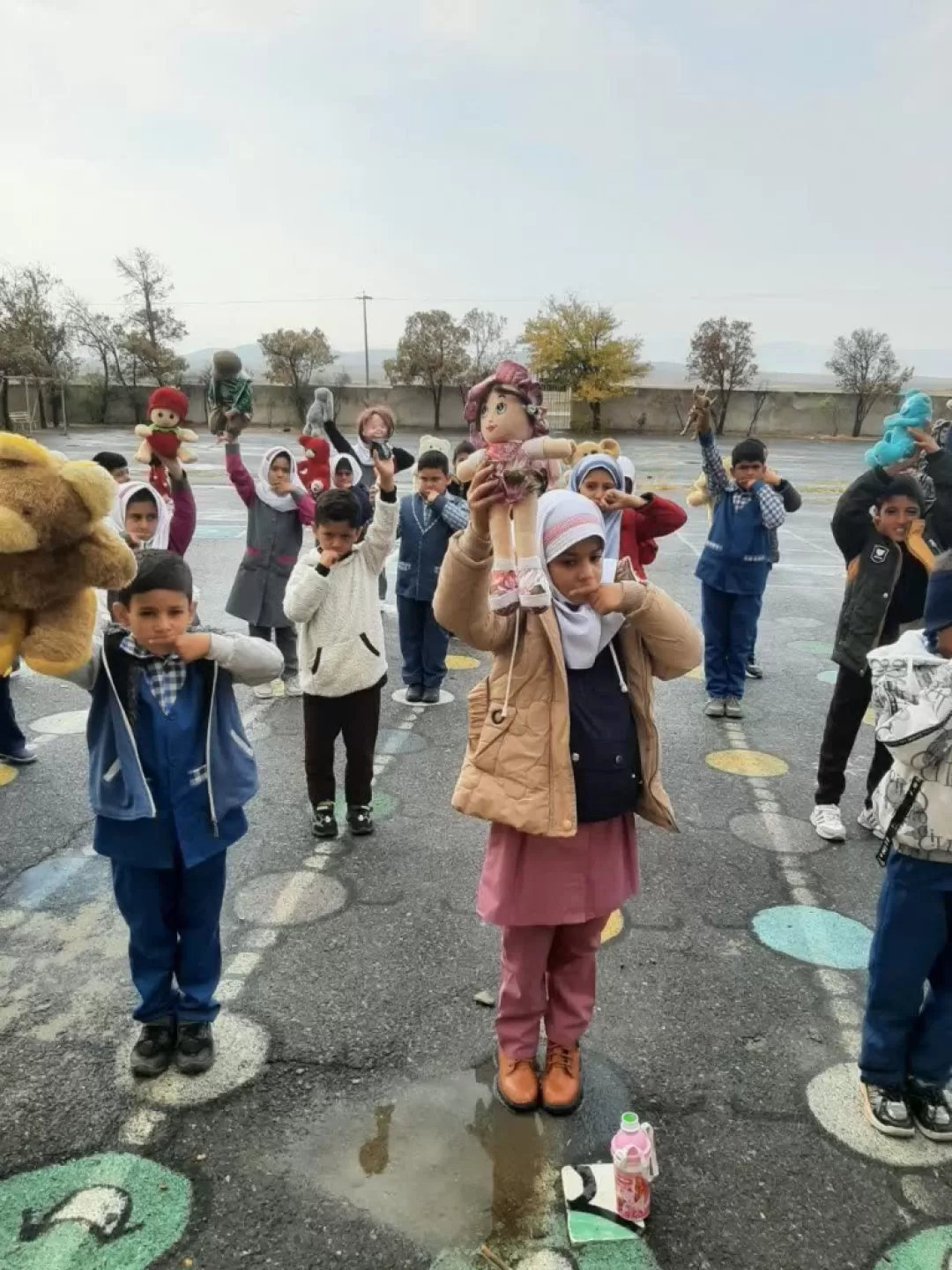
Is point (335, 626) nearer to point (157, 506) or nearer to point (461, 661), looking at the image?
point (157, 506)

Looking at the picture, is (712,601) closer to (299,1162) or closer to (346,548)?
(346,548)

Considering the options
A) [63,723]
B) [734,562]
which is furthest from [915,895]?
[63,723]

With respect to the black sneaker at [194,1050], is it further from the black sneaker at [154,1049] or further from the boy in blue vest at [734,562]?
the boy in blue vest at [734,562]

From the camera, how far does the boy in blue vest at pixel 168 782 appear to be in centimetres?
248

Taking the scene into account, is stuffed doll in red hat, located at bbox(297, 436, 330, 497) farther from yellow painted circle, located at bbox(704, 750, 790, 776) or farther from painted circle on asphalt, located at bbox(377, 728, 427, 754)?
yellow painted circle, located at bbox(704, 750, 790, 776)

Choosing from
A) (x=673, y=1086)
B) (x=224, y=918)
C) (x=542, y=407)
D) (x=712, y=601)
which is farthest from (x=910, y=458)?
(x=224, y=918)

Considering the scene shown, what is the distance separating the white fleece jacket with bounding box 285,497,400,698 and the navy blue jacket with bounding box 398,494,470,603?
2021mm

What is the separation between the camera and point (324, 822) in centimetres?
414

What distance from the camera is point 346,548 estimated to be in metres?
4.03

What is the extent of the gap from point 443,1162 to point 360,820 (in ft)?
6.48

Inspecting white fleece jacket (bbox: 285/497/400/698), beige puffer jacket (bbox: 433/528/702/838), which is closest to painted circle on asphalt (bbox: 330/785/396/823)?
white fleece jacket (bbox: 285/497/400/698)

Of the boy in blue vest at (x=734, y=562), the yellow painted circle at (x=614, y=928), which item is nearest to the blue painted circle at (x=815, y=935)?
the yellow painted circle at (x=614, y=928)

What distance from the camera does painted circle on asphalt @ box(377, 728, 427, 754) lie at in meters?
5.28

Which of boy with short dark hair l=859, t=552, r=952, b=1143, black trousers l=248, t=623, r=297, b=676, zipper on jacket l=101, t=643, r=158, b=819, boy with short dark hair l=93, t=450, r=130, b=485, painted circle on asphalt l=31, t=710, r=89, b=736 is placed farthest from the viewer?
black trousers l=248, t=623, r=297, b=676
